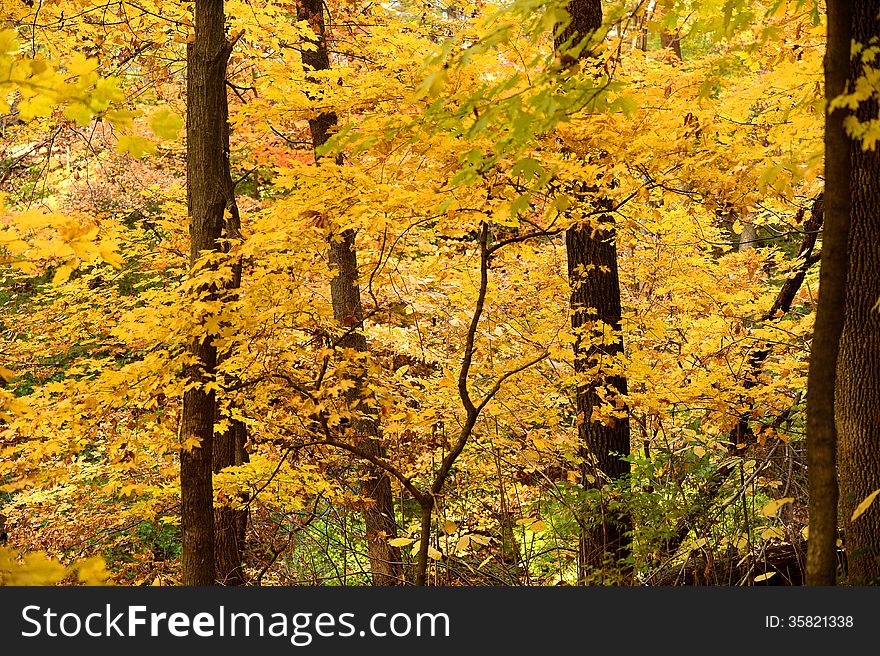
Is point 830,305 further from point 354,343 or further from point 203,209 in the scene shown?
point 354,343

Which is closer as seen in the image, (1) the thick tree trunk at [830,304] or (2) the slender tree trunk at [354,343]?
(1) the thick tree trunk at [830,304]

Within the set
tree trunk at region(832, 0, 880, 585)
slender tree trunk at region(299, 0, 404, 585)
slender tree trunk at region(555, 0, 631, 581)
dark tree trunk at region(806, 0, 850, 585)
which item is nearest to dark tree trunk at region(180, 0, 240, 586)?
slender tree trunk at region(299, 0, 404, 585)

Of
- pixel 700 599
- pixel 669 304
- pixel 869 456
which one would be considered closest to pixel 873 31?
pixel 869 456

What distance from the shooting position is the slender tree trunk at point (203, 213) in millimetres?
5453

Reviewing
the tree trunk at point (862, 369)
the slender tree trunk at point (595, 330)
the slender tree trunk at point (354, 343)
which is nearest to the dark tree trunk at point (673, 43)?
the slender tree trunk at point (595, 330)

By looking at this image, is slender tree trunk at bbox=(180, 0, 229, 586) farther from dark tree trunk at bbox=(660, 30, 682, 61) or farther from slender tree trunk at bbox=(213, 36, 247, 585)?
dark tree trunk at bbox=(660, 30, 682, 61)

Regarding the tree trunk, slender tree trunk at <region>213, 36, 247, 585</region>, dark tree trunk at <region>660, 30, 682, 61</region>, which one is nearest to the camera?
the tree trunk

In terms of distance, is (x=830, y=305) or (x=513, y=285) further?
(x=513, y=285)

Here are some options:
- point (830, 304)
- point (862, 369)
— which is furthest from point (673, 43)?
point (830, 304)

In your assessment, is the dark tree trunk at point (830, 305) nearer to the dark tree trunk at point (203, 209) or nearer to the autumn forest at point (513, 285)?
the autumn forest at point (513, 285)

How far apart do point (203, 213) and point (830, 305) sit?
163 inches

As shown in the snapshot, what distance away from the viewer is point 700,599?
3395mm

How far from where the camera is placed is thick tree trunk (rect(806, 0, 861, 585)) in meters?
2.53

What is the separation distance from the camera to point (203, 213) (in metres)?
5.53
